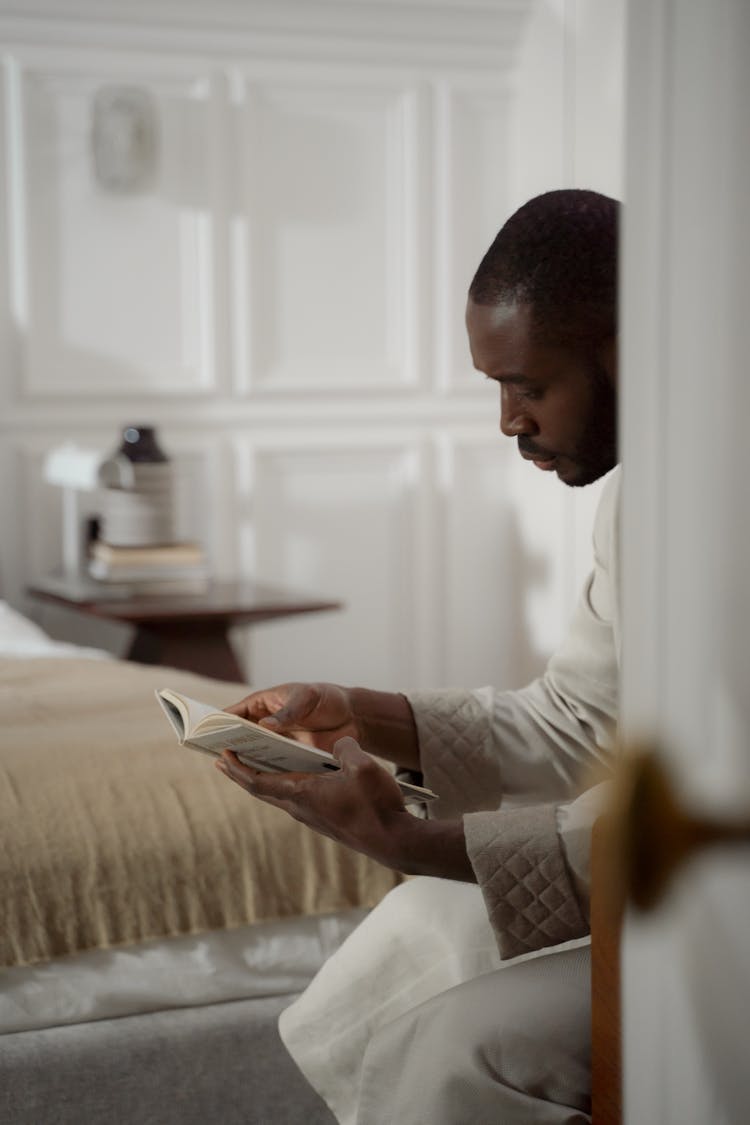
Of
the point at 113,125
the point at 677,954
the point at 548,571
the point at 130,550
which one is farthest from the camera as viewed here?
the point at 548,571

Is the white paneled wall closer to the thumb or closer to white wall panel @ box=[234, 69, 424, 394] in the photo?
white wall panel @ box=[234, 69, 424, 394]

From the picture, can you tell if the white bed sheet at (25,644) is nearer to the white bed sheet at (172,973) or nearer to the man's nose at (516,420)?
the white bed sheet at (172,973)

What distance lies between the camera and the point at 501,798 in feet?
4.83

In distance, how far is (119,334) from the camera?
3.76 metres

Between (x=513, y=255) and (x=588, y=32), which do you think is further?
(x=588, y=32)

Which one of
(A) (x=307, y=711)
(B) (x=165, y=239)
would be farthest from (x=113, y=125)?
(A) (x=307, y=711)

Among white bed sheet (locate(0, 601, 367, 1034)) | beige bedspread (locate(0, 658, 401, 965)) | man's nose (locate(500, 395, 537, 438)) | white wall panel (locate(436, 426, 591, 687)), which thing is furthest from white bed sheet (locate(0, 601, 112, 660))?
white wall panel (locate(436, 426, 591, 687))

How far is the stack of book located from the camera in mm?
3361

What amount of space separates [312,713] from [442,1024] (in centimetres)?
40

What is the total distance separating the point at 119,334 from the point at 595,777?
2579 mm

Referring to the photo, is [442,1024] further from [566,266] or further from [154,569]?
[154,569]

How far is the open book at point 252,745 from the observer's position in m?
1.20

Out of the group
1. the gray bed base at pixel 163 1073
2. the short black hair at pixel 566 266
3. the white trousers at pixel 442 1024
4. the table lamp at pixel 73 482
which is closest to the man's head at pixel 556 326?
the short black hair at pixel 566 266

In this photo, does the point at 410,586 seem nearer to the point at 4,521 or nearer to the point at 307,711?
the point at 4,521
